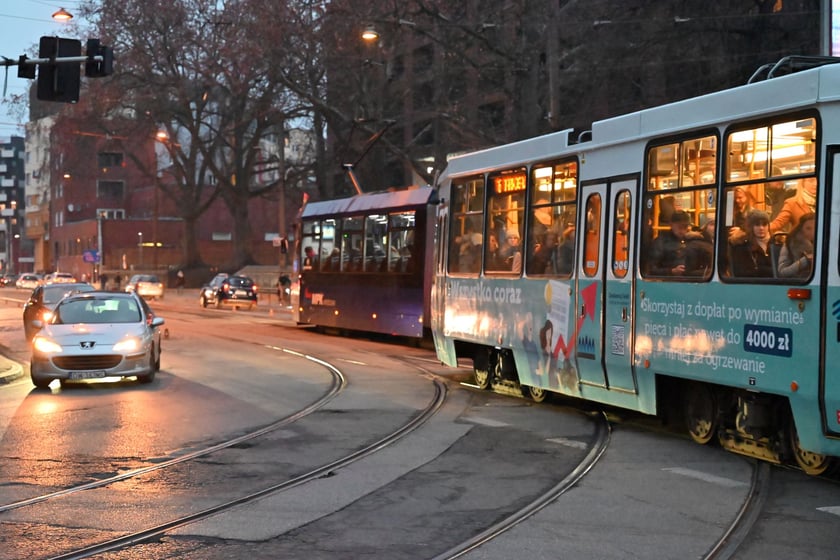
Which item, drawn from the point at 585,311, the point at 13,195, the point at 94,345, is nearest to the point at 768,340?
the point at 585,311

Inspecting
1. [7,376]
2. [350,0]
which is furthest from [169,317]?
[7,376]

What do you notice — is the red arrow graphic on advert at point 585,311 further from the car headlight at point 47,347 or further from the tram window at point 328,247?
the tram window at point 328,247

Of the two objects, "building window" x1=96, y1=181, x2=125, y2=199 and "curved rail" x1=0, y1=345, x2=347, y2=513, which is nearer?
"curved rail" x1=0, y1=345, x2=347, y2=513

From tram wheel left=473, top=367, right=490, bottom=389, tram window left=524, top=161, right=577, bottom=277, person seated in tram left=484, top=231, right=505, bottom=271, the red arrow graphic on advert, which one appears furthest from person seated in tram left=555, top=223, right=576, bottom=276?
tram wheel left=473, top=367, right=490, bottom=389

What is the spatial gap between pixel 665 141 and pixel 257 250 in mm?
86488

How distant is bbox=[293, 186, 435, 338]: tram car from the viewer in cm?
2353

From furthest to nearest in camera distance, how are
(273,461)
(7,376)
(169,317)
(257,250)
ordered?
(257,250)
(169,317)
(7,376)
(273,461)

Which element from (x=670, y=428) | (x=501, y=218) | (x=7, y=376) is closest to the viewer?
(x=670, y=428)

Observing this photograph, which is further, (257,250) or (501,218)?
(257,250)

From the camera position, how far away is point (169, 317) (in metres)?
39.7

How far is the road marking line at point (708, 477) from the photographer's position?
362 inches

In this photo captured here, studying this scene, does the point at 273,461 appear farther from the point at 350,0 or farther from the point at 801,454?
the point at 350,0

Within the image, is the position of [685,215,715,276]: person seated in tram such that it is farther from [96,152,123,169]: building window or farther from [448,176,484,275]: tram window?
[96,152,123,169]: building window

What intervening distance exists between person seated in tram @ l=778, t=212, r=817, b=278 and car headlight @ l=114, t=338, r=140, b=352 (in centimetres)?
1041
